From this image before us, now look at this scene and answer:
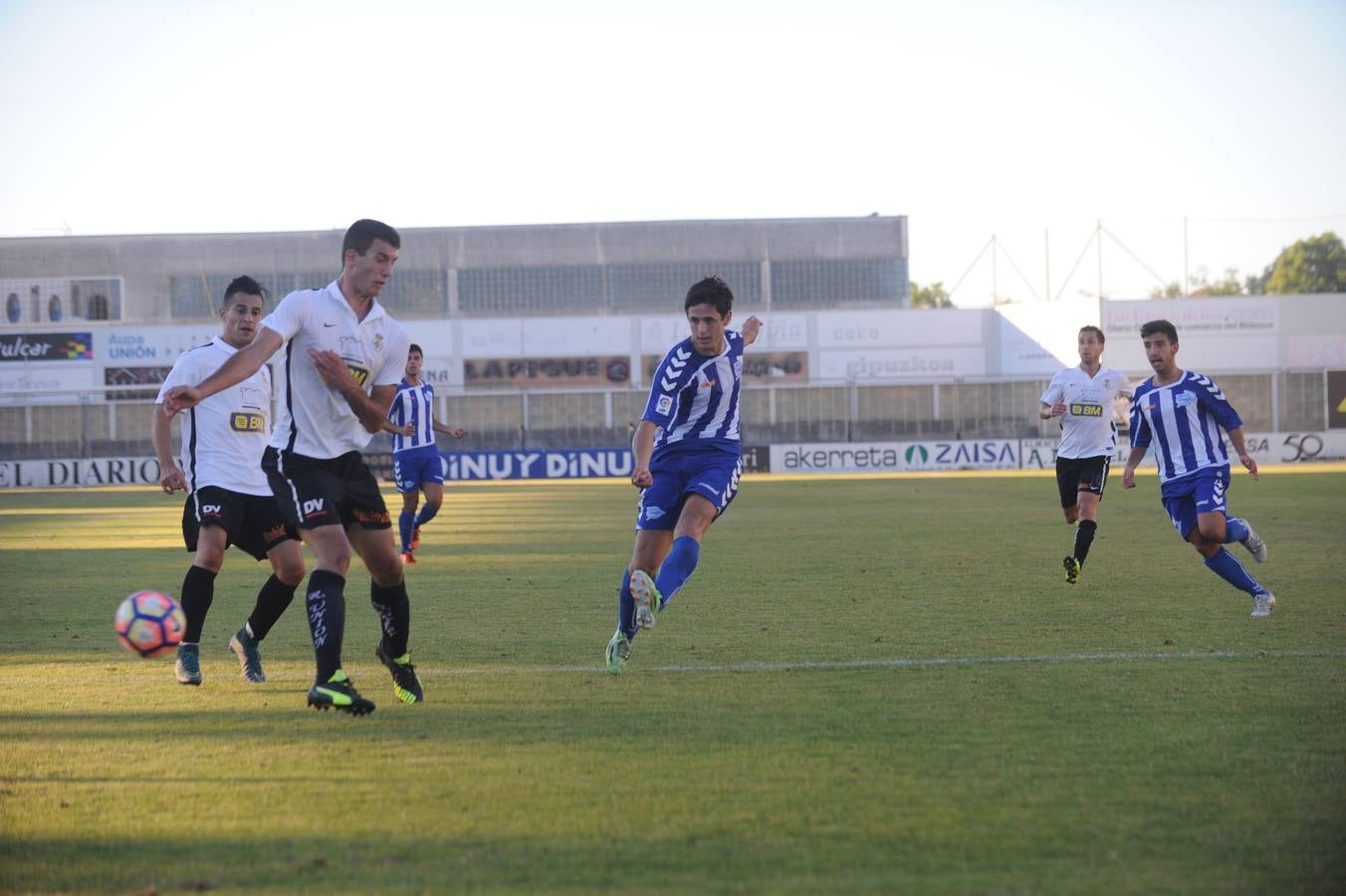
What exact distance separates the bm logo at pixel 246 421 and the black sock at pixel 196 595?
2.61 ft

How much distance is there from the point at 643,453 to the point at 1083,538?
6.11 meters

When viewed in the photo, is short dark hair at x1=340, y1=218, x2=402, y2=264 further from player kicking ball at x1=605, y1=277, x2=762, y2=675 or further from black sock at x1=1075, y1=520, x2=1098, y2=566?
black sock at x1=1075, y1=520, x2=1098, y2=566

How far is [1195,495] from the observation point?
1047 cm

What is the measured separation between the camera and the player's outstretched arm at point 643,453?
746 centimetres

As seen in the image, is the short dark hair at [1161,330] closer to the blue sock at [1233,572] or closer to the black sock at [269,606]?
the blue sock at [1233,572]

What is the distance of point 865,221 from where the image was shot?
65.5m

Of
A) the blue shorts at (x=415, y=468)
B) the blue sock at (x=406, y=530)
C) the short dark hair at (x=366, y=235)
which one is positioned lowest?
the blue sock at (x=406, y=530)

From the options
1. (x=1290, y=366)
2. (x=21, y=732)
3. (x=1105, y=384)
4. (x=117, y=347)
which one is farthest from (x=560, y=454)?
(x=21, y=732)

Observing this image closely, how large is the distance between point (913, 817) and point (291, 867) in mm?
1910

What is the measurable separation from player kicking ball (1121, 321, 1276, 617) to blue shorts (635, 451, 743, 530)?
3940 millimetres

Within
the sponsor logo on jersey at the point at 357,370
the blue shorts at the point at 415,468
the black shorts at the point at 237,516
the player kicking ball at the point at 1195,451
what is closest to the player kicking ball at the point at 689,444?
the sponsor logo on jersey at the point at 357,370

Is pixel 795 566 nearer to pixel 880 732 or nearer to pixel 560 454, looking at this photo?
pixel 880 732

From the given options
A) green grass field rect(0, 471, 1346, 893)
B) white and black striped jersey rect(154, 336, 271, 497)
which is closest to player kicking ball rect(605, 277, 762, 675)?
green grass field rect(0, 471, 1346, 893)

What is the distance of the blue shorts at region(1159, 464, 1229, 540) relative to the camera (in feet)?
33.9
